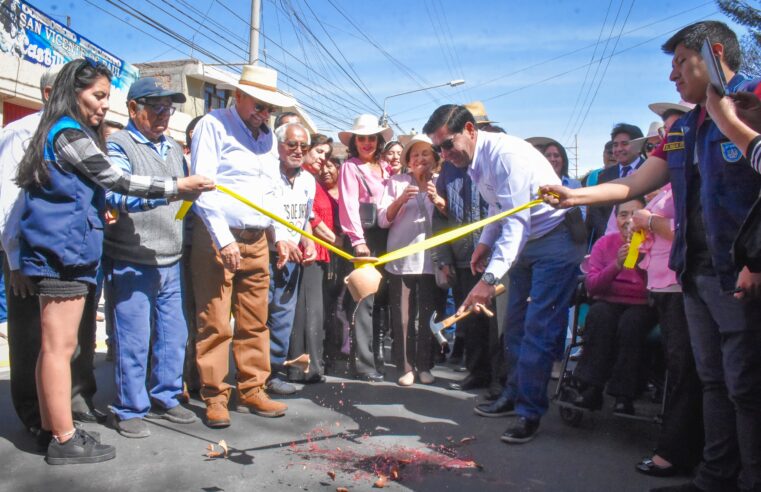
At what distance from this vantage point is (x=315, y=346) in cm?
551

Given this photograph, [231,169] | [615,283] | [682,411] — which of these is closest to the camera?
[682,411]

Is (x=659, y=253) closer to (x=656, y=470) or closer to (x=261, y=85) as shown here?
(x=656, y=470)

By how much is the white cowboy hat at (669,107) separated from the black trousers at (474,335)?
1.99 metres

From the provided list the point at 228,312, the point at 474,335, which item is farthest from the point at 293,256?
the point at 474,335

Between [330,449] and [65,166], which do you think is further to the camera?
[330,449]

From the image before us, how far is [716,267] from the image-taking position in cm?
272

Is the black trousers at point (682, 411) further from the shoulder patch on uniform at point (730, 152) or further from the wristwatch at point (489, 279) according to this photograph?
the shoulder patch on uniform at point (730, 152)

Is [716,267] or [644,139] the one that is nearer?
[716,267]

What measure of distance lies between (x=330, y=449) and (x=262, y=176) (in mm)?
1854

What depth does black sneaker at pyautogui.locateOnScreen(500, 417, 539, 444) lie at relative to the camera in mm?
3896

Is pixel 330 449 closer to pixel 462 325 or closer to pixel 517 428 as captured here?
pixel 517 428

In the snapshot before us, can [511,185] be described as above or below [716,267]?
above

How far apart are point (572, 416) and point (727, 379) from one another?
1703mm

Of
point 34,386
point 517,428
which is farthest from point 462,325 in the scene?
point 34,386
